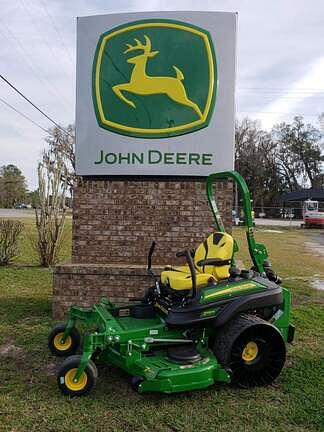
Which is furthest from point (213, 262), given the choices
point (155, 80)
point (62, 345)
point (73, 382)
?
point (155, 80)

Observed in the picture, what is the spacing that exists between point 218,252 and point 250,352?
3.46 feet

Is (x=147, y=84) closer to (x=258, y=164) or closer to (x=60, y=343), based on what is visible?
(x=60, y=343)

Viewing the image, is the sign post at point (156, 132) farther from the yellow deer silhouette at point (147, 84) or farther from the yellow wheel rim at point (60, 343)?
the yellow wheel rim at point (60, 343)

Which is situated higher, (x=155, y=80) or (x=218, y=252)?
(x=155, y=80)

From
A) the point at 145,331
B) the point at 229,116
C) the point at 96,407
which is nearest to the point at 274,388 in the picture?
the point at 145,331

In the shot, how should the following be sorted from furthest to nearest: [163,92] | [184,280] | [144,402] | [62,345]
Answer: [163,92], [62,345], [184,280], [144,402]

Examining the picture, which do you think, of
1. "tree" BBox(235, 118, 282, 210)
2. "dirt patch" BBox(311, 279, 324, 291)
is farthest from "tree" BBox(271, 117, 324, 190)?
"dirt patch" BBox(311, 279, 324, 291)

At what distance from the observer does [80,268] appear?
6.93m

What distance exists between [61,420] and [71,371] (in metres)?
0.47

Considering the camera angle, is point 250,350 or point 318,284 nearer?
point 250,350

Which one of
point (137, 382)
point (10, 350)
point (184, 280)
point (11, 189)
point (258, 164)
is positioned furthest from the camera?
point (11, 189)

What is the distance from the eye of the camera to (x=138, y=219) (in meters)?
7.32

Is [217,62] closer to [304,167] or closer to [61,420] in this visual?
[61,420]

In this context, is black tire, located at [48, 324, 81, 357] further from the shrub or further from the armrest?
the shrub
